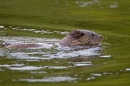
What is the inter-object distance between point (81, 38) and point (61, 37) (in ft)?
4.26

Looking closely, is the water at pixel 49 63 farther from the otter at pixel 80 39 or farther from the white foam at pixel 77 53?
the otter at pixel 80 39

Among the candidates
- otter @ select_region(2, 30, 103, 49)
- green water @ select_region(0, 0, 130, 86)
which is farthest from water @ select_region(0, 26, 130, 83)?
otter @ select_region(2, 30, 103, 49)

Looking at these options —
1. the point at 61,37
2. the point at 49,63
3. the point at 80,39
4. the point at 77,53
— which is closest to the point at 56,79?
the point at 49,63

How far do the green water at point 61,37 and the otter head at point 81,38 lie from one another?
287 millimetres

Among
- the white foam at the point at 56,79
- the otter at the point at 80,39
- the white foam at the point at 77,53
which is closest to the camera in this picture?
the white foam at the point at 56,79

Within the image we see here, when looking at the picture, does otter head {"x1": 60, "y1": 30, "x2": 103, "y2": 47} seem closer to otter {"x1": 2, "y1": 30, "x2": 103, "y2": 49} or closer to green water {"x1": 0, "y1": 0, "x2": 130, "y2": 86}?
otter {"x1": 2, "y1": 30, "x2": 103, "y2": 49}

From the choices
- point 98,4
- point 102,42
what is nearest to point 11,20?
point 102,42

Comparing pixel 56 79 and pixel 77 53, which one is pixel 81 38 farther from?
pixel 56 79

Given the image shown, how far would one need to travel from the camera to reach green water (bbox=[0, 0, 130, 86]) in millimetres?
7828

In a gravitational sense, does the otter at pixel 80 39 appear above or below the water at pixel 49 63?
above

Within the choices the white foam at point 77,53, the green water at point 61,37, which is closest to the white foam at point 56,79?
the green water at point 61,37

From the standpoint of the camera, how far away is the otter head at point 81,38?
11195 millimetres

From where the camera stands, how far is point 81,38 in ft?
37.4

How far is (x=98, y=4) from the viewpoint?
19812mm
